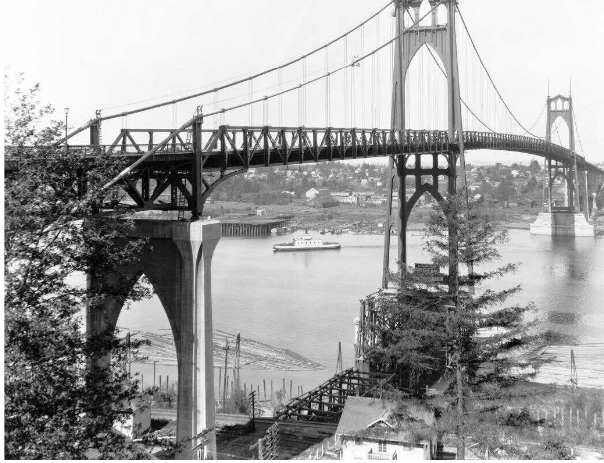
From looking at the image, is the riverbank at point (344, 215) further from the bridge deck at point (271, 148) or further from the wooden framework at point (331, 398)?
the wooden framework at point (331, 398)

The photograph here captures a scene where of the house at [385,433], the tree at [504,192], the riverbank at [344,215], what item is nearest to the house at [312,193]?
the riverbank at [344,215]

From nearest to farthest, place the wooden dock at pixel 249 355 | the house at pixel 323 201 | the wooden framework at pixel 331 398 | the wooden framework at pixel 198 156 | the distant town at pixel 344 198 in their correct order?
the wooden framework at pixel 198 156 → the wooden framework at pixel 331 398 → the wooden dock at pixel 249 355 → the distant town at pixel 344 198 → the house at pixel 323 201

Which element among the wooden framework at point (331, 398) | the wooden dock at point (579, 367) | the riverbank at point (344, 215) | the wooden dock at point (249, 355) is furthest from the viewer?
the riverbank at point (344, 215)

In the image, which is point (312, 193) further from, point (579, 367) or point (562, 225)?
point (579, 367)

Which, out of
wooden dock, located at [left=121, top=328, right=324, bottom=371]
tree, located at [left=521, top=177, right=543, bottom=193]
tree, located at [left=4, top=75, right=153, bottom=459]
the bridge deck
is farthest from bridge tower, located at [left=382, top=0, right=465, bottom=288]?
tree, located at [left=521, top=177, right=543, bottom=193]

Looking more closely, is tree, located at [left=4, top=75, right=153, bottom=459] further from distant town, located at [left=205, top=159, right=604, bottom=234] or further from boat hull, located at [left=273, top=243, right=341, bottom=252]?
distant town, located at [left=205, top=159, right=604, bottom=234]

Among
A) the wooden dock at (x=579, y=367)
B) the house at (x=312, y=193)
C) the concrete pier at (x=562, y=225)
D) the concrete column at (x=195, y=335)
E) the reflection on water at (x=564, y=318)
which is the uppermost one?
the house at (x=312, y=193)

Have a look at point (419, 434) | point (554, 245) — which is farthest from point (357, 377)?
point (554, 245)
